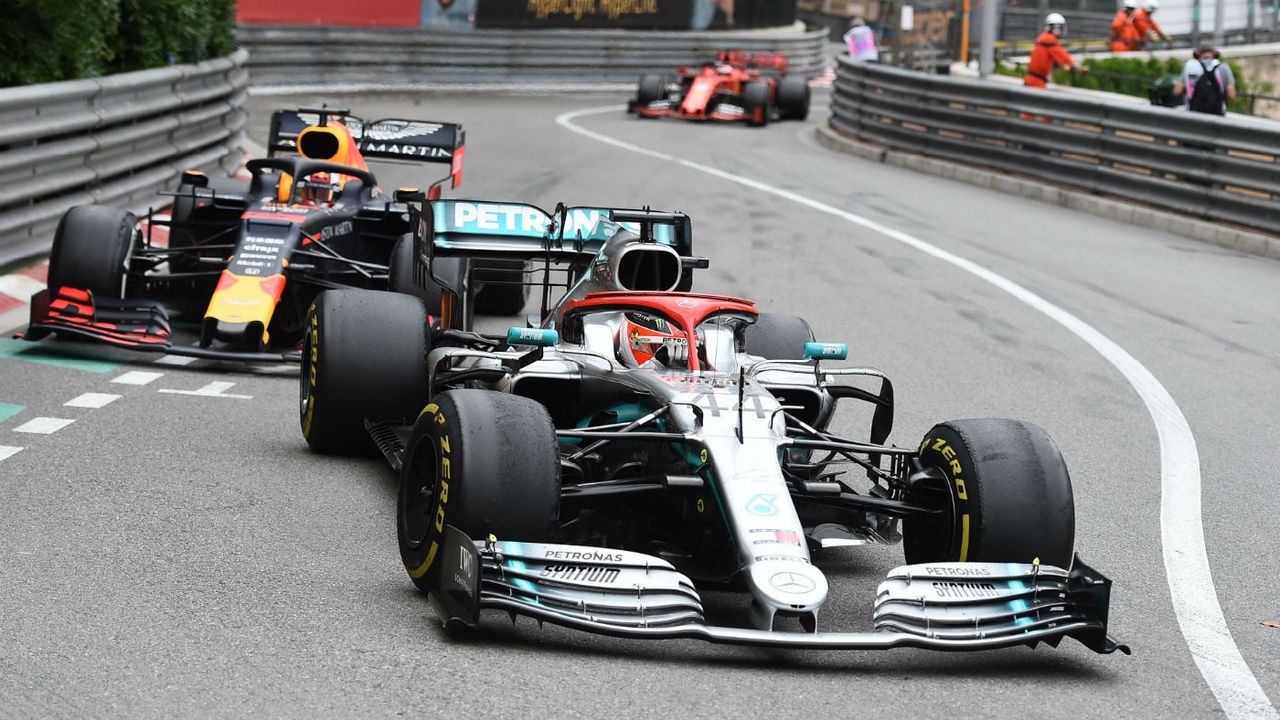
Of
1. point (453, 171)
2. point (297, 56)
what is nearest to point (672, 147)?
point (297, 56)

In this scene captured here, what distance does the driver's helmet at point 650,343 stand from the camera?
716 cm

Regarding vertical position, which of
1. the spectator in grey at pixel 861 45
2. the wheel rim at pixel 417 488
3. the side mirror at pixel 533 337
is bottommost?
the wheel rim at pixel 417 488

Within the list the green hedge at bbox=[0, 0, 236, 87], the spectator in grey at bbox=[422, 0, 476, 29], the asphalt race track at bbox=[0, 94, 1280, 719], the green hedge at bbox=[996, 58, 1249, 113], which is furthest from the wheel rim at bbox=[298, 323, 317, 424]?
the spectator in grey at bbox=[422, 0, 476, 29]

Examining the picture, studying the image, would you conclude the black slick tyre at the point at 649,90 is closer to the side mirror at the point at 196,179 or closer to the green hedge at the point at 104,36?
the green hedge at the point at 104,36

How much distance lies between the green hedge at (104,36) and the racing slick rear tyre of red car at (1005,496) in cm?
1020

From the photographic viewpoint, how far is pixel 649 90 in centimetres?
3108

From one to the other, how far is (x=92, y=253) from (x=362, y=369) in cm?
349

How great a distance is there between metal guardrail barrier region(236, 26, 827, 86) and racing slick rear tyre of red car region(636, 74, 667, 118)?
18.3 ft

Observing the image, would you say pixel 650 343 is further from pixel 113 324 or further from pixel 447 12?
pixel 447 12

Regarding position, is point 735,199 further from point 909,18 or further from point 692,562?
point 692,562

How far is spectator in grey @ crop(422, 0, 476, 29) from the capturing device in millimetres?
36062

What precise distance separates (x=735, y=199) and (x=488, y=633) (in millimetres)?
14442

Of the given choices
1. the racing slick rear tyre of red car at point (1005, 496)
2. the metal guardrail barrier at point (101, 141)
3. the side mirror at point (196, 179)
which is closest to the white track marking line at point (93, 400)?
the side mirror at point (196, 179)

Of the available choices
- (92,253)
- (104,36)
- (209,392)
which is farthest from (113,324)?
(104,36)
